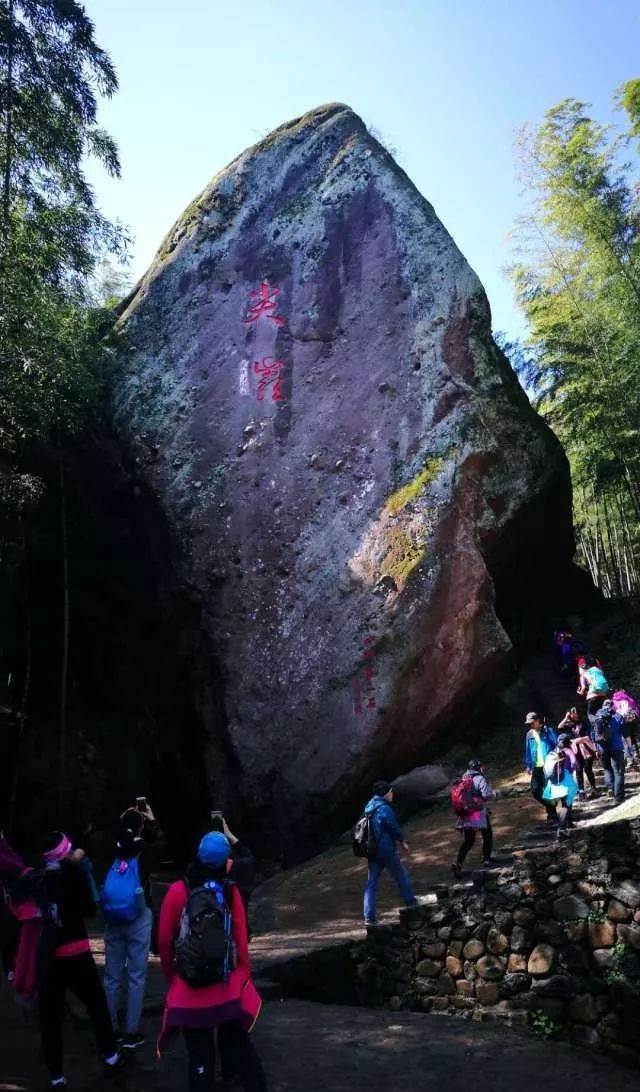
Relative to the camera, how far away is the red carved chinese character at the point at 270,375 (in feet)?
40.4

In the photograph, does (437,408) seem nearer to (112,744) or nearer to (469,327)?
(469,327)

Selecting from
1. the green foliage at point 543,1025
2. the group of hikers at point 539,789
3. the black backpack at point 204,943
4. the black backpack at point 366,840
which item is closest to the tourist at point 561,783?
the group of hikers at point 539,789

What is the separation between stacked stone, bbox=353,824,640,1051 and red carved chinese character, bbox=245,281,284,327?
10.4 meters

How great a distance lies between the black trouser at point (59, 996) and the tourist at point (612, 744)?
540cm

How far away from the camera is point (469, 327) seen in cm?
1218

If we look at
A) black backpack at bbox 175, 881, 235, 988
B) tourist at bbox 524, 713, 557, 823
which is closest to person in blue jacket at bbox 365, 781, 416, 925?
tourist at bbox 524, 713, 557, 823

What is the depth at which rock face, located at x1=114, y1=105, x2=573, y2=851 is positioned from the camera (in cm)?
1029

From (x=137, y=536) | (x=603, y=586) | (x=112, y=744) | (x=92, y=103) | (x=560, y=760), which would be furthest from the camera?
(x=603, y=586)

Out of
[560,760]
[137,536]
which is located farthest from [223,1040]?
[137,536]

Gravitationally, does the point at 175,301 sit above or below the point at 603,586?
above

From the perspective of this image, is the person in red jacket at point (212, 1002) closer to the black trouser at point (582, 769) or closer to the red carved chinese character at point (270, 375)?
the black trouser at point (582, 769)

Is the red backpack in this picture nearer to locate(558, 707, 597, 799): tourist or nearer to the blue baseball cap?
locate(558, 707, 597, 799): tourist

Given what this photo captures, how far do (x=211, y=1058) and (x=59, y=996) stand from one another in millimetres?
1229

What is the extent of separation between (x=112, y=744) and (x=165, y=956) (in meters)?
11.8
